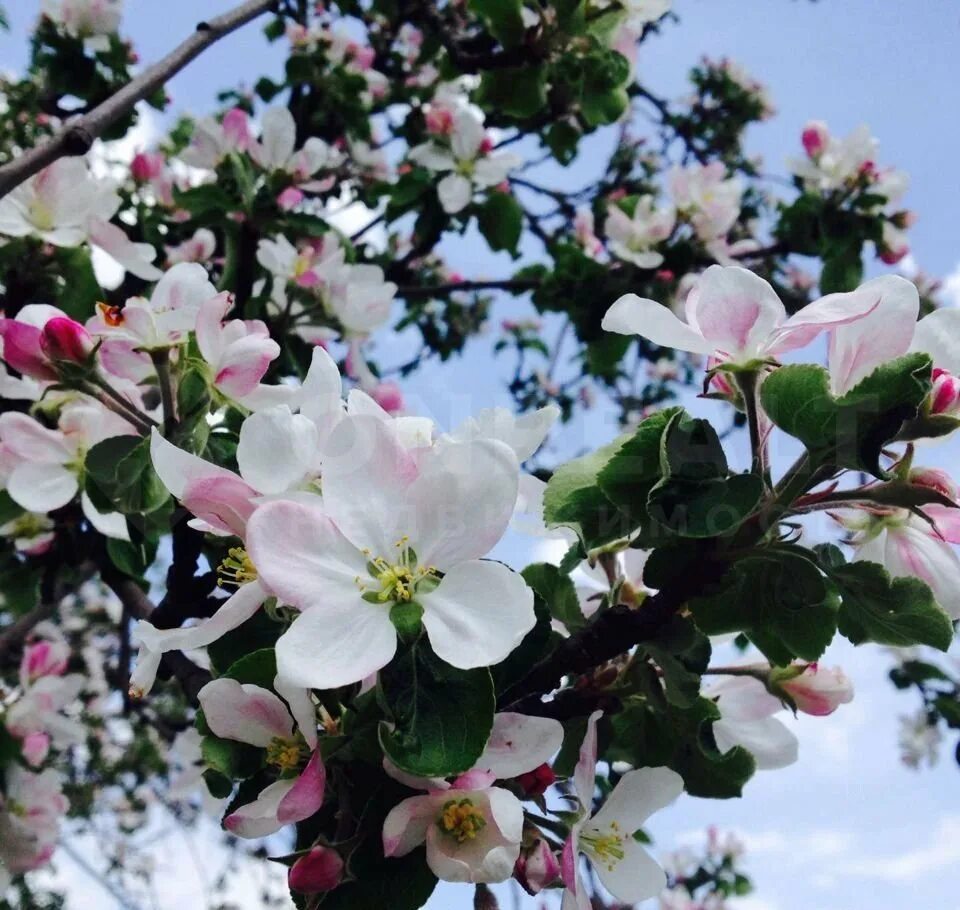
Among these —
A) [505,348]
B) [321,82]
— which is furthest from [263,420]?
[505,348]

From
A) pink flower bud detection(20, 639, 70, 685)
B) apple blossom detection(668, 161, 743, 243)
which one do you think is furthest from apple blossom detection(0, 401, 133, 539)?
apple blossom detection(668, 161, 743, 243)

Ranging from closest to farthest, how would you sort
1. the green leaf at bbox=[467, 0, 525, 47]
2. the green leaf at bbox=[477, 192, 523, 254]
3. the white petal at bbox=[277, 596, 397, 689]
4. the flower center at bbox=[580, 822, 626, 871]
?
the white petal at bbox=[277, 596, 397, 689] → the flower center at bbox=[580, 822, 626, 871] → the green leaf at bbox=[467, 0, 525, 47] → the green leaf at bbox=[477, 192, 523, 254]

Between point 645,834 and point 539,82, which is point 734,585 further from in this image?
point 539,82

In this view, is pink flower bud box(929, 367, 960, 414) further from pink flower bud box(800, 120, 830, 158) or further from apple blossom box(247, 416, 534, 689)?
pink flower bud box(800, 120, 830, 158)

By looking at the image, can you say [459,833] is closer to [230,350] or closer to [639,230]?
[230,350]

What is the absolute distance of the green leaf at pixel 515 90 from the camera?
1955 mm

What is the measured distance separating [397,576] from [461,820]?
17 centimetres

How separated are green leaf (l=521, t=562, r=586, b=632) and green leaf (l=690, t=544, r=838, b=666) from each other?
0.15 m

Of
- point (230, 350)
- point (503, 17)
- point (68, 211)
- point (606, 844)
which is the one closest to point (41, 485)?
point (230, 350)

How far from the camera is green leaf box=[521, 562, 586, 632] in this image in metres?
0.84

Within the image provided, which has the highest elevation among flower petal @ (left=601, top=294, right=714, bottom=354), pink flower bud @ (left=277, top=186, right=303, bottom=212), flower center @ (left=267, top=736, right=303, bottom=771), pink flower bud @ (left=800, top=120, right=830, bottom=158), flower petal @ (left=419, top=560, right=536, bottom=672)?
pink flower bud @ (left=800, top=120, right=830, bottom=158)

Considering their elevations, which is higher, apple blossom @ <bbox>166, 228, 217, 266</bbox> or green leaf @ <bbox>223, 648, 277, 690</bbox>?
apple blossom @ <bbox>166, 228, 217, 266</bbox>

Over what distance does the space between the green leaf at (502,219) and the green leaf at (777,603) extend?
1.64 meters

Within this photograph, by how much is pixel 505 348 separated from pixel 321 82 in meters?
1.75
